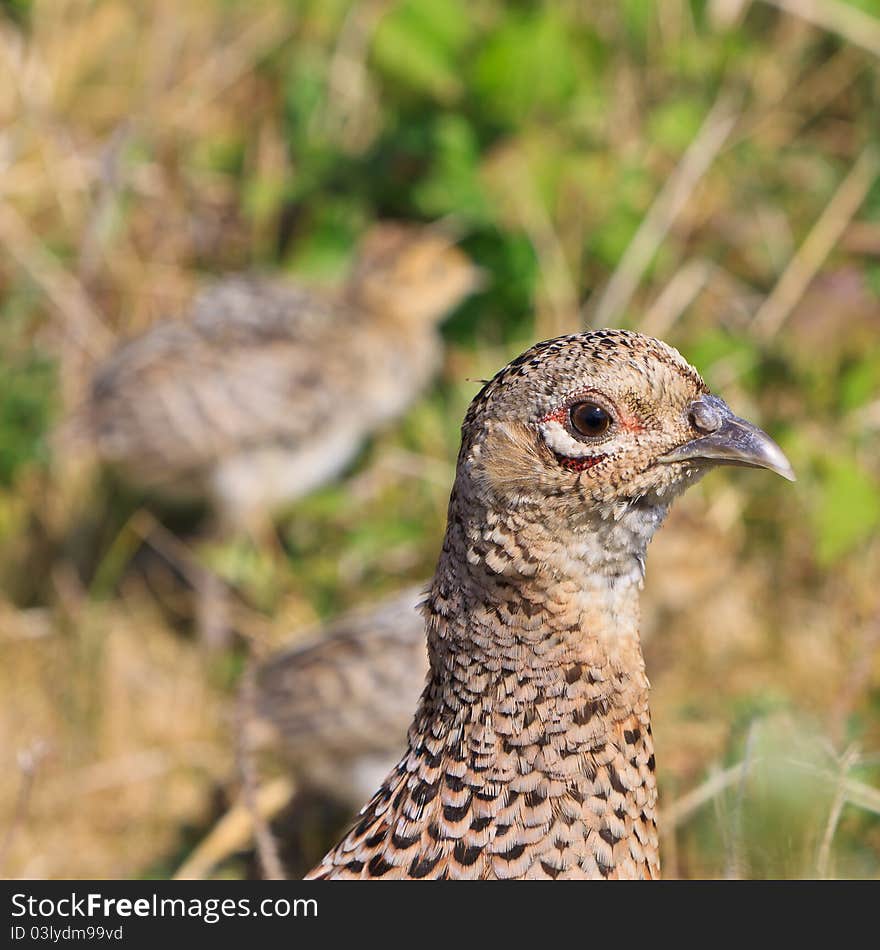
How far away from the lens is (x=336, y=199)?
4992mm

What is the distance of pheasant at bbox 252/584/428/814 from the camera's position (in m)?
3.62

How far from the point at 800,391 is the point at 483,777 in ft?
8.95

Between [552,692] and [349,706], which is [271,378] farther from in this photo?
[552,692]

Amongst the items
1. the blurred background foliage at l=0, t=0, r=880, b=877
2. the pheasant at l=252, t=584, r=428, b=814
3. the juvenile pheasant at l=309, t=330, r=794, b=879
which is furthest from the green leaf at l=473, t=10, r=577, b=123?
the juvenile pheasant at l=309, t=330, r=794, b=879

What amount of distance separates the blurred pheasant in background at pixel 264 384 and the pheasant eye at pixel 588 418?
2632 mm

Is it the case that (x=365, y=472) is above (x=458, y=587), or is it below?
above

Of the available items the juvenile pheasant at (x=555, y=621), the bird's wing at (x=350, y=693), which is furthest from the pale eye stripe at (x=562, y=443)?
the bird's wing at (x=350, y=693)

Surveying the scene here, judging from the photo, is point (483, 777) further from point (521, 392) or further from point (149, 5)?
point (149, 5)

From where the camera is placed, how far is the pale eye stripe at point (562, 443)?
1900 millimetres

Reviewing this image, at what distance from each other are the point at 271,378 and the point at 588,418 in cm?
272

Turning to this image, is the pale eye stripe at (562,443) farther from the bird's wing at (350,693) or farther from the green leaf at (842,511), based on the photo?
the green leaf at (842,511)

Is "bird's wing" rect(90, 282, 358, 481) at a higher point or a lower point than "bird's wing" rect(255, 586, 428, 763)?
higher

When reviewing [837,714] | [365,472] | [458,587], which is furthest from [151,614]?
[458,587]

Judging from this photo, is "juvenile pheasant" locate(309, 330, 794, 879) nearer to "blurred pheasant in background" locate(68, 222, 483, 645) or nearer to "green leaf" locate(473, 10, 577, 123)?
"blurred pheasant in background" locate(68, 222, 483, 645)
